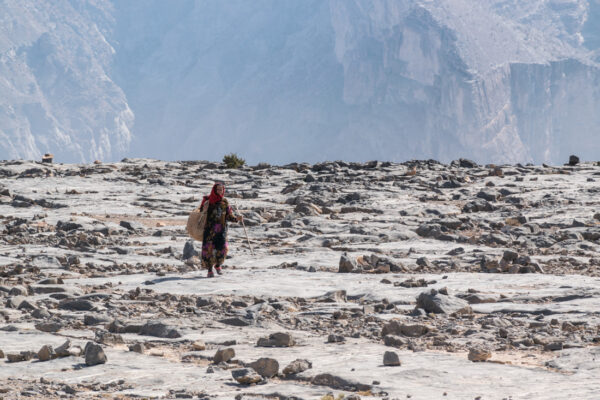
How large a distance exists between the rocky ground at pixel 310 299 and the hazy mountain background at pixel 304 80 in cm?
11361

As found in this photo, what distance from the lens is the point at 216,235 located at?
44.8 ft

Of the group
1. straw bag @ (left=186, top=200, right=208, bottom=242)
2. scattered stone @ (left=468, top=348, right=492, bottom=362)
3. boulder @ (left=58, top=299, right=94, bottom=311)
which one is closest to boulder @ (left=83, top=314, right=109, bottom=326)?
boulder @ (left=58, top=299, right=94, bottom=311)

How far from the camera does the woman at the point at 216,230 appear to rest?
13.3 m

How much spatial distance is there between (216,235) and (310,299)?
333 cm

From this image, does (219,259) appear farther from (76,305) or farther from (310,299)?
(76,305)

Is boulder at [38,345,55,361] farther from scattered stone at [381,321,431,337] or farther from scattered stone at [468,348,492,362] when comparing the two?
scattered stone at [468,348,492,362]

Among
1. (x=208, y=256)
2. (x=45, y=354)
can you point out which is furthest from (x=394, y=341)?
(x=208, y=256)

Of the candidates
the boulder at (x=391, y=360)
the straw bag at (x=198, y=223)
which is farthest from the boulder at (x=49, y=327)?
the straw bag at (x=198, y=223)

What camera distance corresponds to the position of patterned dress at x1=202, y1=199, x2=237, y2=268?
525 inches

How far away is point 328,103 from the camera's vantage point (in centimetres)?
15012

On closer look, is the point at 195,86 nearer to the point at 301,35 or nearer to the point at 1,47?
the point at 301,35

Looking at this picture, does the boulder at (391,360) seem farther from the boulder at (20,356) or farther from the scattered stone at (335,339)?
the boulder at (20,356)

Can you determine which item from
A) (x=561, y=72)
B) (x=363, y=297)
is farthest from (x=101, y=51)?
(x=363, y=297)

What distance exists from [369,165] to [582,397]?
30926 millimetres
